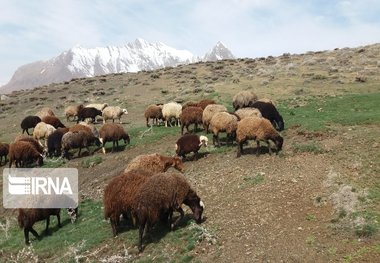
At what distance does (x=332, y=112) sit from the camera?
2481cm

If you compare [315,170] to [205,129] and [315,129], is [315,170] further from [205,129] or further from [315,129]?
[205,129]

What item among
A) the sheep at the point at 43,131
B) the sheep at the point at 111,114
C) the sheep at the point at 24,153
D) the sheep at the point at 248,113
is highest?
the sheep at the point at 248,113

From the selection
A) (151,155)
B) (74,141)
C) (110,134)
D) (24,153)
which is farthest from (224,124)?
(24,153)

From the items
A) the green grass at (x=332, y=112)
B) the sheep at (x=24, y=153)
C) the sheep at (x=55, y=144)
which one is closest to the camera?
the green grass at (x=332, y=112)

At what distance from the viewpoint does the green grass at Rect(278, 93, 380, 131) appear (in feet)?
69.9

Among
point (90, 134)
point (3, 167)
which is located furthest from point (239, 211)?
point (3, 167)

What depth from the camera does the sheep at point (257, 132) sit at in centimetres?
1809

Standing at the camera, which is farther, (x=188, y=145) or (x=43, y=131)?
(x=43, y=131)

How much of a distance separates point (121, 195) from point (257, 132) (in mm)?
7472

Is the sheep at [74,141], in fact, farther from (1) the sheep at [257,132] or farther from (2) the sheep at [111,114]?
(1) the sheep at [257,132]

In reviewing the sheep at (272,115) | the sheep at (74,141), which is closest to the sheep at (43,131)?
the sheep at (74,141)

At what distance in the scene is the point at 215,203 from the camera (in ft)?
47.4

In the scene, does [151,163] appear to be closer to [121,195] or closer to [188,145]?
[121,195]

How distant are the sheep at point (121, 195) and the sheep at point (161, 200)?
1.97 feet
